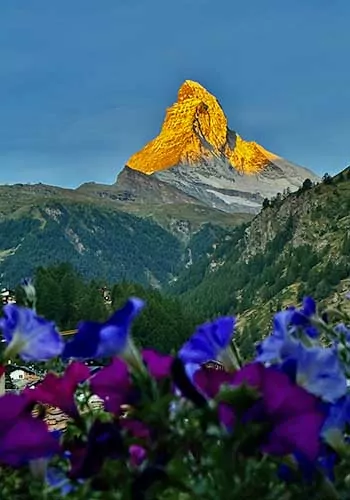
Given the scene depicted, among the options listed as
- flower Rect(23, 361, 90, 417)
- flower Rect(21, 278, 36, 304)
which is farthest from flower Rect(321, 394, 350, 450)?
flower Rect(21, 278, 36, 304)

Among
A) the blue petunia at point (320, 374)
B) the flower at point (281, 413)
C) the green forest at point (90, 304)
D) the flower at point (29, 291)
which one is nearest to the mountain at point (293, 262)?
the green forest at point (90, 304)

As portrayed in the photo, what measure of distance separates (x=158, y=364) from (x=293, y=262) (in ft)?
561

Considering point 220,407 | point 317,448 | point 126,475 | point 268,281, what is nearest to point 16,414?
point 126,475

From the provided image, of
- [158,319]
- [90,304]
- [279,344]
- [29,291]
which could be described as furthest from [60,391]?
[158,319]

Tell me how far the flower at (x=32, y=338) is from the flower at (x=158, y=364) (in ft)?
0.61

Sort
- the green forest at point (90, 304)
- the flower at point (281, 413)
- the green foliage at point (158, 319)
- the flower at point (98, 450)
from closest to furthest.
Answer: the flower at point (281, 413) < the flower at point (98, 450) < the green foliage at point (158, 319) < the green forest at point (90, 304)

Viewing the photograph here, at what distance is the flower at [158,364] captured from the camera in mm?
1407

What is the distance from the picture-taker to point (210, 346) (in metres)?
1.56

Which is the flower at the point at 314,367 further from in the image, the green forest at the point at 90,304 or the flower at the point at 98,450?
the green forest at the point at 90,304

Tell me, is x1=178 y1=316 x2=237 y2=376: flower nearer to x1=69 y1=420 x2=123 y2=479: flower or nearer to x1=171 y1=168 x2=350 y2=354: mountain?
x1=69 y1=420 x2=123 y2=479: flower

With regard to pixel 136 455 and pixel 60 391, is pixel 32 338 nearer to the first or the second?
pixel 60 391

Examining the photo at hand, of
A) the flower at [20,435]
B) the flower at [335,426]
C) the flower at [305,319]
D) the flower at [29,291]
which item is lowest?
the flower at [335,426]

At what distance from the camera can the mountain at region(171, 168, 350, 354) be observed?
506 feet

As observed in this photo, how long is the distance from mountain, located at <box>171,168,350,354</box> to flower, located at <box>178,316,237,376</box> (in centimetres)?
13741
